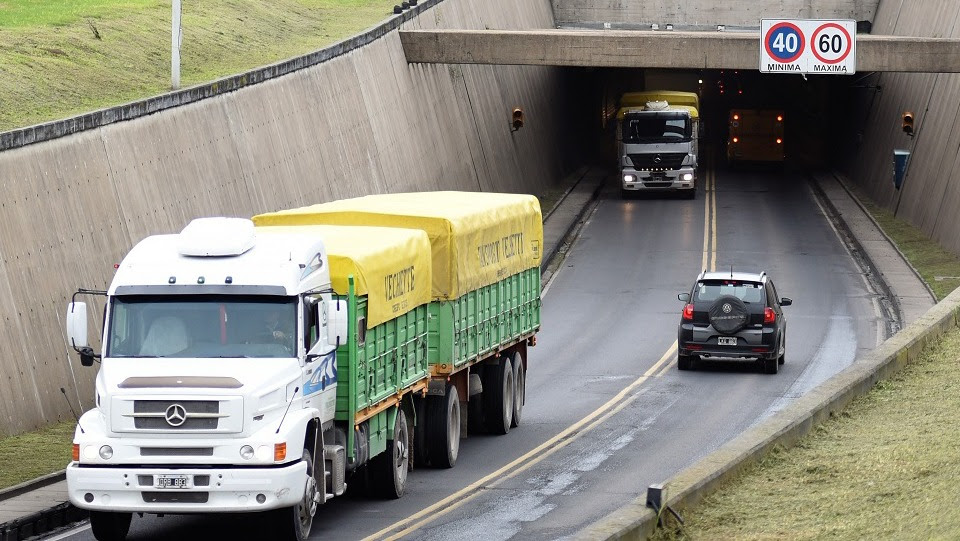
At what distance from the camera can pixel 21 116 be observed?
29.3 meters

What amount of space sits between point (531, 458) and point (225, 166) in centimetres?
1195

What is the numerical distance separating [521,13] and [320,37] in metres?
15.9

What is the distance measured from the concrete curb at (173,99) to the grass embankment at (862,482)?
40.0 feet

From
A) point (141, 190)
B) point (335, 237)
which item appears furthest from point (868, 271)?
point (335, 237)

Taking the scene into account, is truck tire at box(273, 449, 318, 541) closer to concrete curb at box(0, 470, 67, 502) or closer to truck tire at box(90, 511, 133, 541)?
truck tire at box(90, 511, 133, 541)

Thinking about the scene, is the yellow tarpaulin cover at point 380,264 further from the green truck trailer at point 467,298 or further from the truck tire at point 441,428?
the truck tire at point 441,428

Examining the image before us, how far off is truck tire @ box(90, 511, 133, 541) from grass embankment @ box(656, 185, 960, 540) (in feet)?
18.3

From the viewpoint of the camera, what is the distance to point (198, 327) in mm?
15492

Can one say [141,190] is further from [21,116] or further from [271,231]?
[271,231]

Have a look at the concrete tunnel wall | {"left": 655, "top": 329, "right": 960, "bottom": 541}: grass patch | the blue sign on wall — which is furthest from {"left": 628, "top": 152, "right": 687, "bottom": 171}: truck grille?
{"left": 655, "top": 329, "right": 960, "bottom": 541}: grass patch

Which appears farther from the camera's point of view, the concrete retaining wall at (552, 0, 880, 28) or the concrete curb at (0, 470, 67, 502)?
the concrete retaining wall at (552, 0, 880, 28)

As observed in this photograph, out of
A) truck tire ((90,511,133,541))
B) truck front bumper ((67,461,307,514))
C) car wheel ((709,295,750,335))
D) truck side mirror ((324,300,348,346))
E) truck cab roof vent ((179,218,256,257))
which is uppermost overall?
truck cab roof vent ((179,218,256,257))

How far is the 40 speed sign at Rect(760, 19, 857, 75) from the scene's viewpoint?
4438 centimetres

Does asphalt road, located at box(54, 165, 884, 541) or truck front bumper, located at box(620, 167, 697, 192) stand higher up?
asphalt road, located at box(54, 165, 884, 541)
